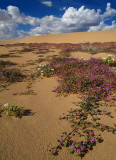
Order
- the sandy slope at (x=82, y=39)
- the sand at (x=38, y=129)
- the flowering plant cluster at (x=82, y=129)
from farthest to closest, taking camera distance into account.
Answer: the sandy slope at (x=82, y=39) < the flowering plant cluster at (x=82, y=129) < the sand at (x=38, y=129)

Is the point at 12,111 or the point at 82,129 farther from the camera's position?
the point at 12,111

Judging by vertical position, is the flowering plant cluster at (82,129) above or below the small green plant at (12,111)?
below

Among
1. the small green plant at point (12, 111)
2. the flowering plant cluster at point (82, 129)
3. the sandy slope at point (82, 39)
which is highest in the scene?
the sandy slope at point (82, 39)

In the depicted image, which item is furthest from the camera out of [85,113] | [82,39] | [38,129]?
[82,39]

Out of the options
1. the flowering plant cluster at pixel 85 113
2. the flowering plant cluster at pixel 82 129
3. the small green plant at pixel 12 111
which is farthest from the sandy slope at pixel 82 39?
the small green plant at pixel 12 111

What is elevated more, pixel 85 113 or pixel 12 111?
pixel 12 111

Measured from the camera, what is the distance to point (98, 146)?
2.40m

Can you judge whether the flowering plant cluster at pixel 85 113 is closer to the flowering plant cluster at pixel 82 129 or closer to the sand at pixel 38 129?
the flowering plant cluster at pixel 82 129

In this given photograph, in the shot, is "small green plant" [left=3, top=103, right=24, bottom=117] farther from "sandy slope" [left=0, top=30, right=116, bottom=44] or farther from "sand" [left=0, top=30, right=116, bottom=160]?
"sandy slope" [left=0, top=30, right=116, bottom=44]

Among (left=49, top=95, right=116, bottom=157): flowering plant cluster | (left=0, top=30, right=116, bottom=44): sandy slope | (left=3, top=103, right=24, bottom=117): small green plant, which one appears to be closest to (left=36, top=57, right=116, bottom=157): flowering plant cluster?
(left=49, top=95, right=116, bottom=157): flowering plant cluster

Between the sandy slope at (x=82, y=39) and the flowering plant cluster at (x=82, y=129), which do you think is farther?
the sandy slope at (x=82, y=39)

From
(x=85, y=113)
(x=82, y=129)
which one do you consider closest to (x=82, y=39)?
(x=85, y=113)

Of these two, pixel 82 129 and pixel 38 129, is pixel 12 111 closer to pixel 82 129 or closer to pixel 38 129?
pixel 38 129

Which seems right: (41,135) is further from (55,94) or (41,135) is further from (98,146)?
(55,94)
